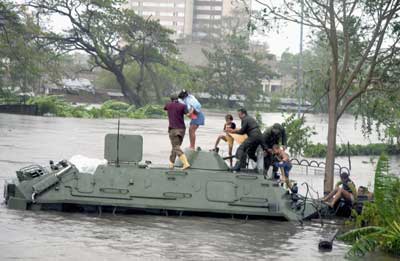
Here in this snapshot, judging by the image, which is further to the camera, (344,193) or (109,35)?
(109,35)

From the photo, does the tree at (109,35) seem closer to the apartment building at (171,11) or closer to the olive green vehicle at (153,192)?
the olive green vehicle at (153,192)

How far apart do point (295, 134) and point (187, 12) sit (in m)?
136

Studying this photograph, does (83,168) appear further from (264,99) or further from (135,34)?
(264,99)

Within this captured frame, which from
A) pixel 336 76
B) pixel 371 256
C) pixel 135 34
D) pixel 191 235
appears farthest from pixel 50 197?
pixel 135 34

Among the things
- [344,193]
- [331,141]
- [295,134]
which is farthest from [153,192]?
[295,134]

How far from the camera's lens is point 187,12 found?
174 meters

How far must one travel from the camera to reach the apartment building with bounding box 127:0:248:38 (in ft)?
549

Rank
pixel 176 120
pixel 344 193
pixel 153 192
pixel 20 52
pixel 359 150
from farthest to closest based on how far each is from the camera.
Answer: pixel 20 52, pixel 359 150, pixel 344 193, pixel 176 120, pixel 153 192

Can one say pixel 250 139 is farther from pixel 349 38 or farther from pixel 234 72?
pixel 234 72

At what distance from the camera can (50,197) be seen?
20.3 meters

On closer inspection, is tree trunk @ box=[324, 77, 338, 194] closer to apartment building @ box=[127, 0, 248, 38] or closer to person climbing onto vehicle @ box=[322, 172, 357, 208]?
person climbing onto vehicle @ box=[322, 172, 357, 208]

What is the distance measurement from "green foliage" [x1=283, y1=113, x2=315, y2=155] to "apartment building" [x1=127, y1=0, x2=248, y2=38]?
119373mm

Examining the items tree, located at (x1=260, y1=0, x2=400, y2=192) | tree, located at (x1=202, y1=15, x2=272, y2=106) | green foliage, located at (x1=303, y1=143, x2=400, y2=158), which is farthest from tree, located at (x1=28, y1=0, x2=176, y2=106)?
tree, located at (x1=260, y1=0, x2=400, y2=192)

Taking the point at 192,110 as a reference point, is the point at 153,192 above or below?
below
